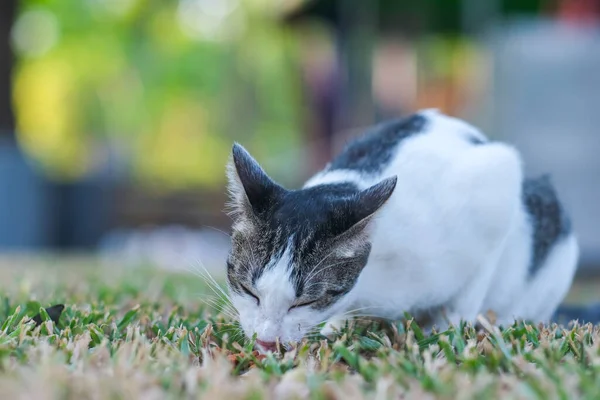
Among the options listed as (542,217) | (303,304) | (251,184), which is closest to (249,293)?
(303,304)

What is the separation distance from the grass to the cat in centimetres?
A: 15

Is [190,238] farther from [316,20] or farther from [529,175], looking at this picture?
[529,175]

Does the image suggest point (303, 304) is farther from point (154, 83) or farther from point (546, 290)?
point (154, 83)

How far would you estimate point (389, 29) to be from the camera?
39.8ft

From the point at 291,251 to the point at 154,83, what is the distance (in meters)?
26.3

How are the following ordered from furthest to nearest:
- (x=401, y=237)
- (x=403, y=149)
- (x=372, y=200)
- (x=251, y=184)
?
(x=403, y=149) < (x=401, y=237) < (x=251, y=184) < (x=372, y=200)

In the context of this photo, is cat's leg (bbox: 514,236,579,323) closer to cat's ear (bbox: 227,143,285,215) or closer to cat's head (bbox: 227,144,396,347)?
cat's head (bbox: 227,144,396,347)

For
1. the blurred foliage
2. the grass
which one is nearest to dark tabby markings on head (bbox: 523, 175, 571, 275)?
the grass

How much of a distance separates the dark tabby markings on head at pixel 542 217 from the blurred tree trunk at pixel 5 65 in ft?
30.3

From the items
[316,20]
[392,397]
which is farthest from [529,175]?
[316,20]

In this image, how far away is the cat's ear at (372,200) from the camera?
8.45 ft

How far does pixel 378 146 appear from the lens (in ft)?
10.9

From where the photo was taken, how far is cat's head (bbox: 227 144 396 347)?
8.30 ft

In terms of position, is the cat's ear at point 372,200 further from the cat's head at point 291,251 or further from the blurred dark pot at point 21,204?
the blurred dark pot at point 21,204
